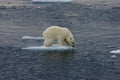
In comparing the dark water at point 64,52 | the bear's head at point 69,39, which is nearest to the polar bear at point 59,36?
the bear's head at point 69,39

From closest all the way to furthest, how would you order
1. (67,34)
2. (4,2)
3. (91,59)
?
1. (91,59)
2. (67,34)
3. (4,2)

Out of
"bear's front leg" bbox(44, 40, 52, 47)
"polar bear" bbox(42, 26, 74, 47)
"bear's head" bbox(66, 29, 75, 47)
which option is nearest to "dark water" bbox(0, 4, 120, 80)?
"bear's head" bbox(66, 29, 75, 47)

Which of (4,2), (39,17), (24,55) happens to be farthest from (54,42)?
(4,2)

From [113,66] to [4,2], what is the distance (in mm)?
22144

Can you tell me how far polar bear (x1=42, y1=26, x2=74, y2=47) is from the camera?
22.0 m

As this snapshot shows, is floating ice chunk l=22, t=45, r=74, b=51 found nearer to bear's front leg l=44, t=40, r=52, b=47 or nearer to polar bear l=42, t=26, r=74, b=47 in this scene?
bear's front leg l=44, t=40, r=52, b=47

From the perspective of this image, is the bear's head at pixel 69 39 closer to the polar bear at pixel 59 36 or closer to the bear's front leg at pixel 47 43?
the polar bear at pixel 59 36

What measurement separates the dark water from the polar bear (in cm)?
50

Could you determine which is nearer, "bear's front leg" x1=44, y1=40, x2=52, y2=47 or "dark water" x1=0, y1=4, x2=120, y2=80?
"dark water" x1=0, y1=4, x2=120, y2=80

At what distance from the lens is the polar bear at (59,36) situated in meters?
22.0

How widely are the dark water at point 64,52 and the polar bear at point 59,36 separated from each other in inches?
19.7

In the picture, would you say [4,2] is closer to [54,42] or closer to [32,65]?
[54,42]

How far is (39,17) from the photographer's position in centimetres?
3169

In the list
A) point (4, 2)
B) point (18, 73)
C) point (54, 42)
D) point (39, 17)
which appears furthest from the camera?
point (4, 2)
